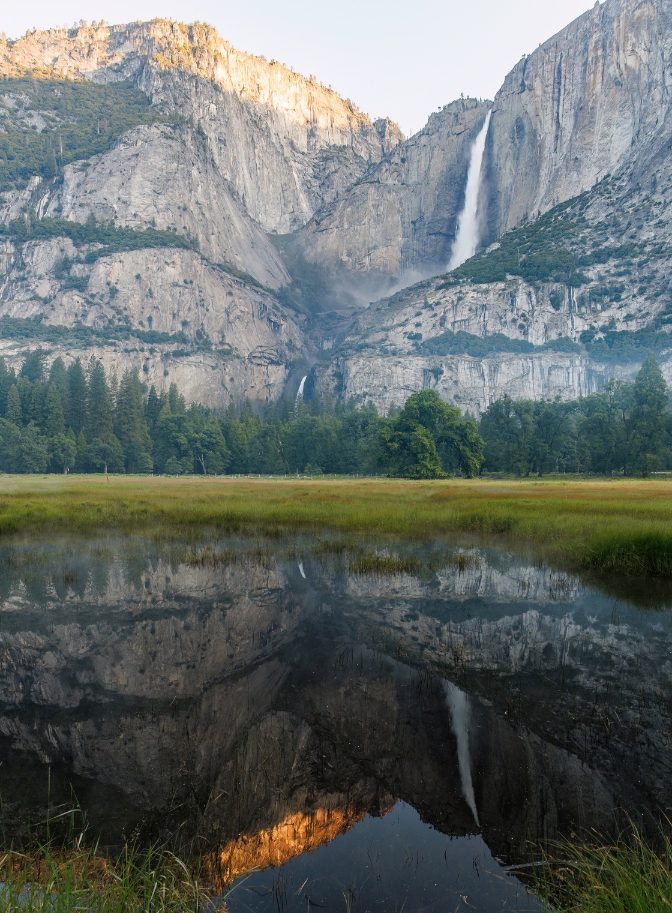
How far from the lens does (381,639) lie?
11.7 meters

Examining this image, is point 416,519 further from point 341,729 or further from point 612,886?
point 612,886

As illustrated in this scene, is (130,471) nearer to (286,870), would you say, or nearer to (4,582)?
(4,582)

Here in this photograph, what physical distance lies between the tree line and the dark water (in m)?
64.6

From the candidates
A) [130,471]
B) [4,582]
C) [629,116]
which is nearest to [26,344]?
[130,471]

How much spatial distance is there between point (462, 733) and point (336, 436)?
105 m

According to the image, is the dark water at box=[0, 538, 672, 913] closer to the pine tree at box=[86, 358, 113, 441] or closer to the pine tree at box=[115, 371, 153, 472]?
the pine tree at box=[115, 371, 153, 472]

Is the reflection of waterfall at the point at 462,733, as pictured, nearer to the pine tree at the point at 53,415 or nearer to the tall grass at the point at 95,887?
the tall grass at the point at 95,887

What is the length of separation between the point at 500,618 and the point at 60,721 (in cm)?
935

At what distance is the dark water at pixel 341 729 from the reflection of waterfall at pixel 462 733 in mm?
34

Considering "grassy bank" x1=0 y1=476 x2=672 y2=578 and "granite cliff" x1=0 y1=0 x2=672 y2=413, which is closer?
"grassy bank" x1=0 y1=476 x2=672 y2=578

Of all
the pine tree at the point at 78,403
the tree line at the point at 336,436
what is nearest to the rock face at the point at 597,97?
the tree line at the point at 336,436

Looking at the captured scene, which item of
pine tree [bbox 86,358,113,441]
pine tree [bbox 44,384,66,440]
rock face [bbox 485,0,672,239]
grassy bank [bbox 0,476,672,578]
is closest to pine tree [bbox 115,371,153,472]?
pine tree [bbox 86,358,113,441]

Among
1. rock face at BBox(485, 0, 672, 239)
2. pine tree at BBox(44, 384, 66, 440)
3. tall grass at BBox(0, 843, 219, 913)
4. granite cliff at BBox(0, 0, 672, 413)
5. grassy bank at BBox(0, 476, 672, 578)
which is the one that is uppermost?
rock face at BBox(485, 0, 672, 239)

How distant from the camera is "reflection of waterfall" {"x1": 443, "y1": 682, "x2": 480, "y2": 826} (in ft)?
20.8
